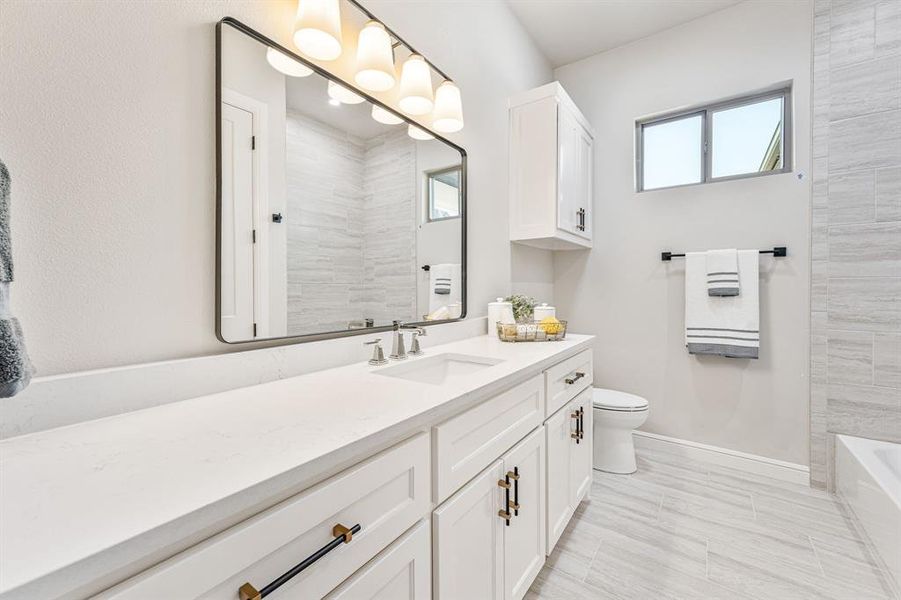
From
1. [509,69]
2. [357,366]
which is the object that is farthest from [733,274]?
[357,366]

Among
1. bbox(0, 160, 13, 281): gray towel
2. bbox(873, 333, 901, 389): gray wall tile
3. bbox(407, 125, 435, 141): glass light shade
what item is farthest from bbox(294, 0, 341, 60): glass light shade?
bbox(873, 333, 901, 389): gray wall tile

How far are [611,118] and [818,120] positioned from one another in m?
1.17

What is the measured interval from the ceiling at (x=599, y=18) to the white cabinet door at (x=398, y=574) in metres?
2.87

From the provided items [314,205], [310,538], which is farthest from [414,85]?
[310,538]

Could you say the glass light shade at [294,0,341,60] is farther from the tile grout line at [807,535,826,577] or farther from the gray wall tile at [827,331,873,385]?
the gray wall tile at [827,331,873,385]

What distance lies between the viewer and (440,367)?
1507 mm

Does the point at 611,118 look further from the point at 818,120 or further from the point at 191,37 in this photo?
the point at 191,37

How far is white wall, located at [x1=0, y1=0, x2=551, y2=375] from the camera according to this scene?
0.70 m

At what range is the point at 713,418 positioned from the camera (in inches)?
96.7

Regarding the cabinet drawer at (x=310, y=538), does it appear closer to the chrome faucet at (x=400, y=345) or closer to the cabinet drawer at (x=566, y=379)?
the chrome faucet at (x=400, y=345)

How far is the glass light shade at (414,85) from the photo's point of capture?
1503mm

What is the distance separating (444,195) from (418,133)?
30cm

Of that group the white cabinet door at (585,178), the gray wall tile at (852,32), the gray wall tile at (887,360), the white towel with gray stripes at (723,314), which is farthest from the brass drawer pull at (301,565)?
the gray wall tile at (852,32)

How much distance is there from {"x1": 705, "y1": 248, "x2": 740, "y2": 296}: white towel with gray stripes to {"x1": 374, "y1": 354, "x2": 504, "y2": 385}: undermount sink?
5.79ft
